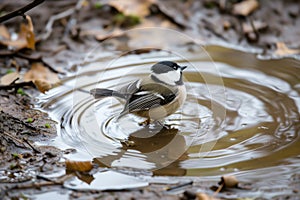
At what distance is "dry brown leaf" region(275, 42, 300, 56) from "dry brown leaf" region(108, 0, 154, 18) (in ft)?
6.61

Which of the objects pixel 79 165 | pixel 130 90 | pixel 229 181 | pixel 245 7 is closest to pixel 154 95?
pixel 130 90

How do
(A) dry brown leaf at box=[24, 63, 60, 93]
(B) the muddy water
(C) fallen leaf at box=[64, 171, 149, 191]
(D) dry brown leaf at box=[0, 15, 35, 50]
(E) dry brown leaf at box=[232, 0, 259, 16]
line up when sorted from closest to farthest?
(C) fallen leaf at box=[64, 171, 149, 191]
(B) the muddy water
(A) dry brown leaf at box=[24, 63, 60, 93]
(D) dry brown leaf at box=[0, 15, 35, 50]
(E) dry brown leaf at box=[232, 0, 259, 16]

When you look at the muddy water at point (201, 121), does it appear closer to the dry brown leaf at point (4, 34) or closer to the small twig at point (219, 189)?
the small twig at point (219, 189)

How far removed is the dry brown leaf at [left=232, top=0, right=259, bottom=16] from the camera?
24.4ft

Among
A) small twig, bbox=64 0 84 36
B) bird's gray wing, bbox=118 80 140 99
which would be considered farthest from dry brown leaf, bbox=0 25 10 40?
bird's gray wing, bbox=118 80 140 99

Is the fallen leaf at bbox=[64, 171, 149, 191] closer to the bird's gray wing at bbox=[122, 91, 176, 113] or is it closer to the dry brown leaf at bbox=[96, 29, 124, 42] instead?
the bird's gray wing at bbox=[122, 91, 176, 113]

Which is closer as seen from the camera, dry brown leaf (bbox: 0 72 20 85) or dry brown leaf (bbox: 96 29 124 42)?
dry brown leaf (bbox: 0 72 20 85)

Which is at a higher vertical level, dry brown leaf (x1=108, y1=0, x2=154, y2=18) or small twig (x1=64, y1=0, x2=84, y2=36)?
dry brown leaf (x1=108, y1=0, x2=154, y2=18)

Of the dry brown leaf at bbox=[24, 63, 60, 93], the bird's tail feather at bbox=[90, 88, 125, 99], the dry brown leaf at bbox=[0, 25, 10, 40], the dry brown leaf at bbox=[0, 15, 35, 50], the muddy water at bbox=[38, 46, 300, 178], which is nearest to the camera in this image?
the muddy water at bbox=[38, 46, 300, 178]

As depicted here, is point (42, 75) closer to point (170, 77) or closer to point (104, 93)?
point (104, 93)

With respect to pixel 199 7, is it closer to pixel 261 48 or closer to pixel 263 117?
pixel 261 48

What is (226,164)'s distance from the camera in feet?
13.9

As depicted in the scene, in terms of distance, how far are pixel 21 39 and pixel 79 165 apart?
318 centimetres

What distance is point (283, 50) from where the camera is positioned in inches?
267
